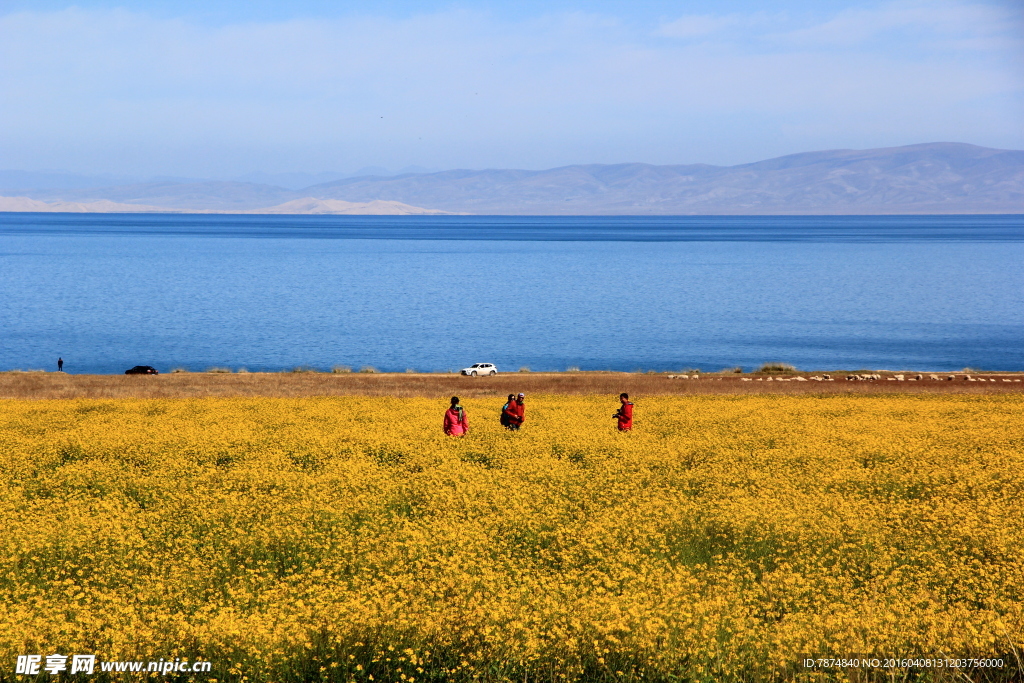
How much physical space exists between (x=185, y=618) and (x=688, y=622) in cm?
603

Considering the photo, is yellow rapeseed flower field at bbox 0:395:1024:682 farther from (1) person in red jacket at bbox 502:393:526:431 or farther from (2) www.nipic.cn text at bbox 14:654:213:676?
(1) person in red jacket at bbox 502:393:526:431

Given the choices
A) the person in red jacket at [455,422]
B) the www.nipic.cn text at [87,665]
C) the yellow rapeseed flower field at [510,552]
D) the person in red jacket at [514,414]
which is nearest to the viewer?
the www.nipic.cn text at [87,665]

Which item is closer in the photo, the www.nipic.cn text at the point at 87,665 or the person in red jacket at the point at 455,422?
the www.nipic.cn text at the point at 87,665

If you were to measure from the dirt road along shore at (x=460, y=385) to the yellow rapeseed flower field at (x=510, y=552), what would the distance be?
18032 millimetres

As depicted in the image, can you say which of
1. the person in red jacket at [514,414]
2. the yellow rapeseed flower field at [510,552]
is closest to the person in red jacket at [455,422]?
the yellow rapeseed flower field at [510,552]

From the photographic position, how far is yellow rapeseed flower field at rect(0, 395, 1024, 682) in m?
9.93

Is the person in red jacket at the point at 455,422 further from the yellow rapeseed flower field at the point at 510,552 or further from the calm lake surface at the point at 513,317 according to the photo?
the calm lake surface at the point at 513,317

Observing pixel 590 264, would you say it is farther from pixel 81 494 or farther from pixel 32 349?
pixel 81 494

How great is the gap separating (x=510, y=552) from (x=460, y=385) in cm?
3122

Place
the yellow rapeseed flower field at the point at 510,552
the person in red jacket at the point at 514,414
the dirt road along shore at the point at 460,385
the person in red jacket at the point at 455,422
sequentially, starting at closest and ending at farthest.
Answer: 1. the yellow rapeseed flower field at the point at 510,552
2. the person in red jacket at the point at 455,422
3. the person in red jacket at the point at 514,414
4. the dirt road along shore at the point at 460,385

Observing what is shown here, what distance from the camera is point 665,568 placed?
12664 millimetres

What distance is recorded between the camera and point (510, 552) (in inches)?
509

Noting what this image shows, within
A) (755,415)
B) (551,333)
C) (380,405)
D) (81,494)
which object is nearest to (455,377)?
(380,405)

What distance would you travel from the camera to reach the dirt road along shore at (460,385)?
133ft
